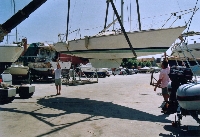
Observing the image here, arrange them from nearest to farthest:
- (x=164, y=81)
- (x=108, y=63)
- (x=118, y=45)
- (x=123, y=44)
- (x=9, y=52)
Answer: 1. (x=164, y=81)
2. (x=123, y=44)
3. (x=118, y=45)
4. (x=108, y=63)
5. (x=9, y=52)

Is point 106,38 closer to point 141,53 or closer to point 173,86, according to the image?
point 141,53

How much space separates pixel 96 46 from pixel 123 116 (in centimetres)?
501

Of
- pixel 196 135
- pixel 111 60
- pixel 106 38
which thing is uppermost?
pixel 106 38

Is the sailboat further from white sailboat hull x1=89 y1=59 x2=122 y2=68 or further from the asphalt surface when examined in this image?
the asphalt surface

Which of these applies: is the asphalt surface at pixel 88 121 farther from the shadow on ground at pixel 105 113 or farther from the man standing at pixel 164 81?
the man standing at pixel 164 81

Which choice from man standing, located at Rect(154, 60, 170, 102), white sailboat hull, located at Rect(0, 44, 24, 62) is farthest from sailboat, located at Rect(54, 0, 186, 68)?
white sailboat hull, located at Rect(0, 44, 24, 62)

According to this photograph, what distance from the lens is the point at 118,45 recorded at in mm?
9898

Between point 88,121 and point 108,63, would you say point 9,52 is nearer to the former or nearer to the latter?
point 108,63

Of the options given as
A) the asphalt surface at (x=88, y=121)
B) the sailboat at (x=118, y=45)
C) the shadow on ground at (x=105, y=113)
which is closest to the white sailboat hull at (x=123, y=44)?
the sailboat at (x=118, y=45)

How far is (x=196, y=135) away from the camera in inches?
182

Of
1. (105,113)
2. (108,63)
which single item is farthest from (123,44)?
(105,113)

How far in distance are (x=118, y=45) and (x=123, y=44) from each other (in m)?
0.29

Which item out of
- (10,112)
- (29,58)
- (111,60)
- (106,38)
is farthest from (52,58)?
(10,112)

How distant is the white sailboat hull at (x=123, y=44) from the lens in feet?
28.5
